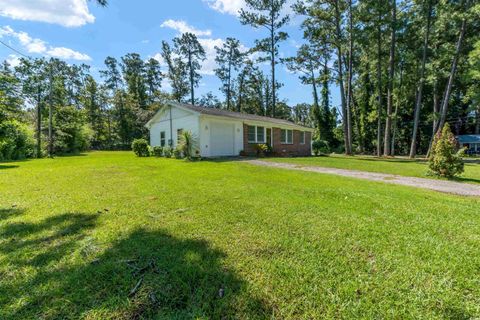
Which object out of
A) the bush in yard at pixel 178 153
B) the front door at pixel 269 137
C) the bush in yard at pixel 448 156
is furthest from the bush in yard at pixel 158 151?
the bush in yard at pixel 448 156

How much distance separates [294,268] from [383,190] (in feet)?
14.3

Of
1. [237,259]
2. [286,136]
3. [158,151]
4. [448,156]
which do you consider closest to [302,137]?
[286,136]

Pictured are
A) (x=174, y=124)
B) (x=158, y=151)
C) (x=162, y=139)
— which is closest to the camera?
(x=174, y=124)

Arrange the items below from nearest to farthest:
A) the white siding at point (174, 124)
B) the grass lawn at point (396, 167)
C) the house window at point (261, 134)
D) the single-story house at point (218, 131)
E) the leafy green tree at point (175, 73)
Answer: the grass lawn at point (396, 167) → the single-story house at point (218, 131) → the white siding at point (174, 124) → the house window at point (261, 134) → the leafy green tree at point (175, 73)

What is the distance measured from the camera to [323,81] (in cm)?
2091

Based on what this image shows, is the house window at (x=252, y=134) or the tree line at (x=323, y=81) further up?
the tree line at (x=323, y=81)

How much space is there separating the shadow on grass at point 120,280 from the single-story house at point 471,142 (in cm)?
3494

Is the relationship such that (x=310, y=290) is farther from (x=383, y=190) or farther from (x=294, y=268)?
(x=383, y=190)

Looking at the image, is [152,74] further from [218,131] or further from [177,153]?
[177,153]

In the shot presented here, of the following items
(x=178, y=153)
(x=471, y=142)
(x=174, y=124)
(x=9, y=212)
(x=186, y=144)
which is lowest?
(x=9, y=212)

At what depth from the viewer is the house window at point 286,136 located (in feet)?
62.3

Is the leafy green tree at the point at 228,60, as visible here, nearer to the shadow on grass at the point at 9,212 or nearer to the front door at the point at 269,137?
the front door at the point at 269,137

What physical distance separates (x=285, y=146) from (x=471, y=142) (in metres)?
24.2

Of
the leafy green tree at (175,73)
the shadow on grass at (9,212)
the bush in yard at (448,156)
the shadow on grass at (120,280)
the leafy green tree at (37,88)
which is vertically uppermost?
the leafy green tree at (175,73)
